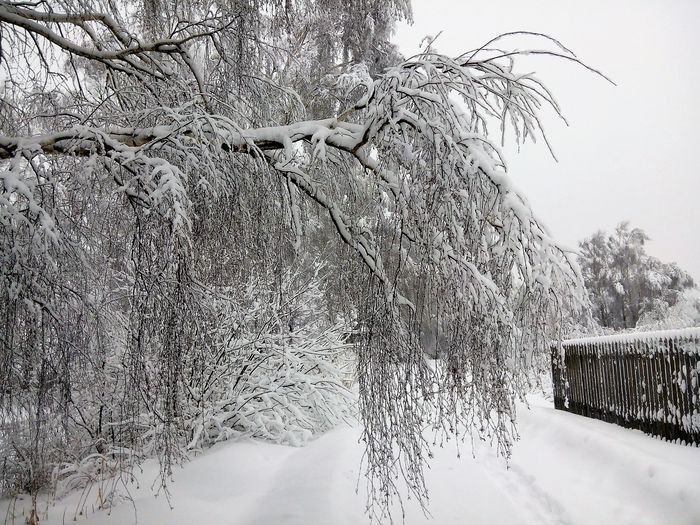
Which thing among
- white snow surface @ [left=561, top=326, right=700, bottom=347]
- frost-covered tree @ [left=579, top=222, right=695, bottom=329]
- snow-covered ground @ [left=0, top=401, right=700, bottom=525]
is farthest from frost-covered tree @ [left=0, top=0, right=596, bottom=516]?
frost-covered tree @ [left=579, top=222, right=695, bottom=329]

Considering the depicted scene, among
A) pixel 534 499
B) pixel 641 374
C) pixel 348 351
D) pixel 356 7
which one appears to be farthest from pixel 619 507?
pixel 348 351

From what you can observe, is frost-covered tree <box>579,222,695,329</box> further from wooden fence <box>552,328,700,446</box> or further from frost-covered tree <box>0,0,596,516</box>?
frost-covered tree <box>0,0,596,516</box>

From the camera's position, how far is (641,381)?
21.9ft

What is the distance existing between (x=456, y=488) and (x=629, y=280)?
2676cm

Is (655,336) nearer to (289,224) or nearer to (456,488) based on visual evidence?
(456,488)

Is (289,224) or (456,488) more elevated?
(289,224)

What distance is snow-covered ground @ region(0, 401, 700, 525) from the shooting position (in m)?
4.25

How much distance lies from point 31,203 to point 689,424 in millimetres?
6646

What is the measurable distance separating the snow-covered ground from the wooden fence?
12.4 inches

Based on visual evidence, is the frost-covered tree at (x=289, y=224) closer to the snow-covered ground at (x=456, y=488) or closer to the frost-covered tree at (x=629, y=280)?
the snow-covered ground at (x=456, y=488)

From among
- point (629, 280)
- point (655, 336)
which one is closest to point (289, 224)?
point (655, 336)

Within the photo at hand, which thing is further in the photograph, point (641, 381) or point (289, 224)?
point (641, 381)

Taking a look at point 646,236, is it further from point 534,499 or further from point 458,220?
point 458,220

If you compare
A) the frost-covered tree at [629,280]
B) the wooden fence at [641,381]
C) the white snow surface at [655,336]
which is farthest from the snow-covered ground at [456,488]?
the frost-covered tree at [629,280]
